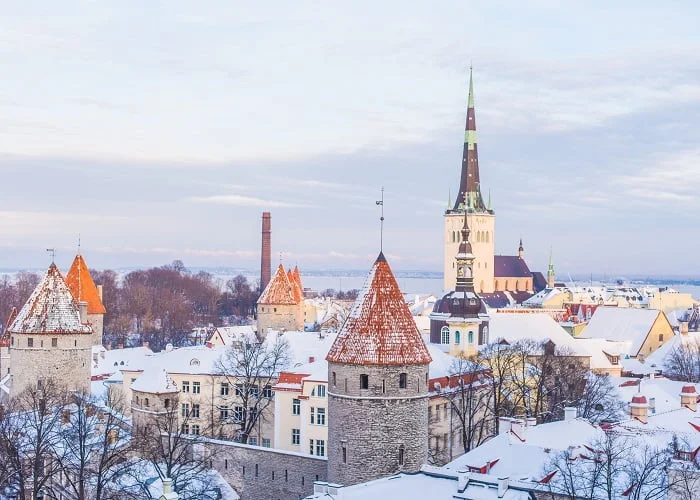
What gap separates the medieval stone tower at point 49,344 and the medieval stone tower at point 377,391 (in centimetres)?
1979

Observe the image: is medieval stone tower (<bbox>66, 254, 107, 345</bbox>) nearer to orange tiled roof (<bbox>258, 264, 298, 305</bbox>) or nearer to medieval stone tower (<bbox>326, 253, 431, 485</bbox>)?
orange tiled roof (<bbox>258, 264, 298, 305</bbox>)

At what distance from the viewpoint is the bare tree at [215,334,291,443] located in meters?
45.3

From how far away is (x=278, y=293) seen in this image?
225ft

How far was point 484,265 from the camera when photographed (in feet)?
404

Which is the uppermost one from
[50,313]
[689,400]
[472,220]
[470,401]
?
[472,220]

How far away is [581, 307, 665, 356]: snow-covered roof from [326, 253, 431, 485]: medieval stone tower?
179 feet

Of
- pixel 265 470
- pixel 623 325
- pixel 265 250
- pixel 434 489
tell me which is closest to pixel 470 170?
pixel 265 250

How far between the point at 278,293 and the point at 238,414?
2155cm

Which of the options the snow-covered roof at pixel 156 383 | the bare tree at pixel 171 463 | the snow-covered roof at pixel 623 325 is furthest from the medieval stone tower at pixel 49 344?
the snow-covered roof at pixel 623 325

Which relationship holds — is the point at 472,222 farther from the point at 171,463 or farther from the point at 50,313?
the point at 171,463

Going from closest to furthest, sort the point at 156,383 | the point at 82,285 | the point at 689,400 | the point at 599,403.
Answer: the point at 689,400, the point at 156,383, the point at 599,403, the point at 82,285

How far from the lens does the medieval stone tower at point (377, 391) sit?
92.1 feet

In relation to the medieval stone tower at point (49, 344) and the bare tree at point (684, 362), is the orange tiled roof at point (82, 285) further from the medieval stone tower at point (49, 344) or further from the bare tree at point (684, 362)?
the bare tree at point (684, 362)

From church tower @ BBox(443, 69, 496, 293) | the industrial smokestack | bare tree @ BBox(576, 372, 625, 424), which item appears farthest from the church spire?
bare tree @ BBox(576, 372, 625, 424)
